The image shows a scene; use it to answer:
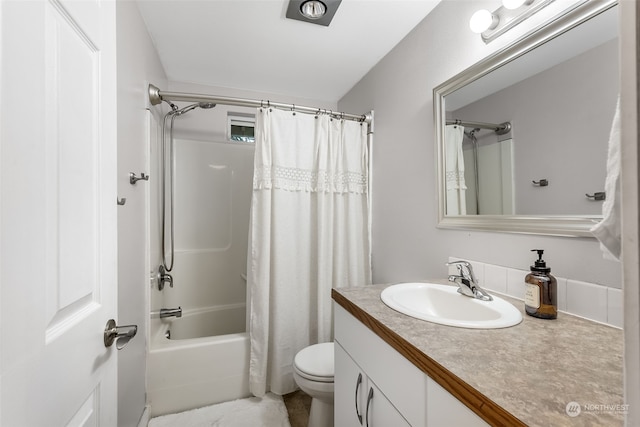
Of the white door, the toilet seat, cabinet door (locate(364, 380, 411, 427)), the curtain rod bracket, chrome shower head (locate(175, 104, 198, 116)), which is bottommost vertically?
the toilet seat

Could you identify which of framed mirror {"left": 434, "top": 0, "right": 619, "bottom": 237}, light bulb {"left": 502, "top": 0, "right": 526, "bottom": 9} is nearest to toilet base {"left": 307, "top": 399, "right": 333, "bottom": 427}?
framed mirror {"left": 434, "top": 0, "right": 619, "bottom": 237}

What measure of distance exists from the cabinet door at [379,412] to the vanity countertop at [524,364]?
188mm

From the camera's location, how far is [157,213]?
1987 mm

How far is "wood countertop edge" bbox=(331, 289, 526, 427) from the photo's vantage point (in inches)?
17.6

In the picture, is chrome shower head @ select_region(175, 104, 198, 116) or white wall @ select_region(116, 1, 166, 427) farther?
chrome shower head @ select_region(175, 104, 198, 116)

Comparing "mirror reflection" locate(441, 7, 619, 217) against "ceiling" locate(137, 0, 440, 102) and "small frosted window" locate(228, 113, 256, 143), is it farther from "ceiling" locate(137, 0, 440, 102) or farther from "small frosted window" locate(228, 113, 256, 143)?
"small frosted window" locate(228, 113, 256, 143)

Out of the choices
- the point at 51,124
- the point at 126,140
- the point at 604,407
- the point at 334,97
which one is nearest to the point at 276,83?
the point at 334,97

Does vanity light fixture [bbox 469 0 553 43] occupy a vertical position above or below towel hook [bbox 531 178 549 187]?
above

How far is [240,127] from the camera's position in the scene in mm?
2654

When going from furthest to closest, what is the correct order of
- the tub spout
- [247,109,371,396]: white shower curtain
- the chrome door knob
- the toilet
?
the tub spout → [247,109,371,396]: white shower curtain → the toilet → the chrome door knob

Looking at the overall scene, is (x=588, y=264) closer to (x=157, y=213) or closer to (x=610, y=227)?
(x=610, y=227)

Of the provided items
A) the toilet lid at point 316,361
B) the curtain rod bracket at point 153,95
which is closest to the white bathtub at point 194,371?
the toilet lid at point 316,361

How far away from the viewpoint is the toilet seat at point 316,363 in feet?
4.53

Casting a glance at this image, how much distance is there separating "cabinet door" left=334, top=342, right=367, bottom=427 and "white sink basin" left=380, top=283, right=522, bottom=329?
11.5 inches
